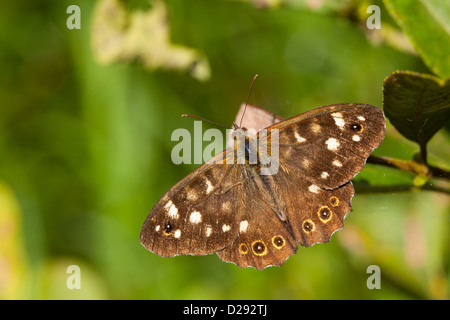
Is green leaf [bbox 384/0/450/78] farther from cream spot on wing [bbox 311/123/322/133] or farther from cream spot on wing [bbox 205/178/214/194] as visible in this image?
cream spot on wing [bbox 205/178/214/194]

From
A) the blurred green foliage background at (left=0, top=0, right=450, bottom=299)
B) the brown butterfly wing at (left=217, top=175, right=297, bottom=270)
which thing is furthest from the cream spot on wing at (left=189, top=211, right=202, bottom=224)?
the blurred green foliage background at (left=0, top=0, right=450, bottom=299)

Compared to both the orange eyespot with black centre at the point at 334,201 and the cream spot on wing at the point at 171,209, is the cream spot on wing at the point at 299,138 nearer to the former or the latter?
the orange eyespot with black centre at the point at 334,201

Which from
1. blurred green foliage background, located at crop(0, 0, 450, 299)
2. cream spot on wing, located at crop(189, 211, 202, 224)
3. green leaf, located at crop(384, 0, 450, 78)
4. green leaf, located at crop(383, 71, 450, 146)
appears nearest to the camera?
green leaf, located at crop(383, 71, 450, 146)

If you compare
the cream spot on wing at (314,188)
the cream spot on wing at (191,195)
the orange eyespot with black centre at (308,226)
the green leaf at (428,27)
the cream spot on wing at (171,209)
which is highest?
the green leaf at (428,27)

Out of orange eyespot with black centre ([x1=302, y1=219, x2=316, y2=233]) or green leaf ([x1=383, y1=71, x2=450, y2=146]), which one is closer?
green leaf ([x1=383, y1=71, x2=450, y2=146])

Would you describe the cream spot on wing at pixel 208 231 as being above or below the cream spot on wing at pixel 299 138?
below

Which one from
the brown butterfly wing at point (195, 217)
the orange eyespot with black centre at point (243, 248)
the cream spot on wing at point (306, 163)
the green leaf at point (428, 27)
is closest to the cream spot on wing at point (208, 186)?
the brown butterfly wing at point (195, 217)

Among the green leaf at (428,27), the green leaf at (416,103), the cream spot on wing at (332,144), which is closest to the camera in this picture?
the green leaf at (416,103)

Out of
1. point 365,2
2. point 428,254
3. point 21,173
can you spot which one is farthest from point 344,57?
point 21,173

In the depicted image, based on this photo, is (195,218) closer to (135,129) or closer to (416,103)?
(416,103)
